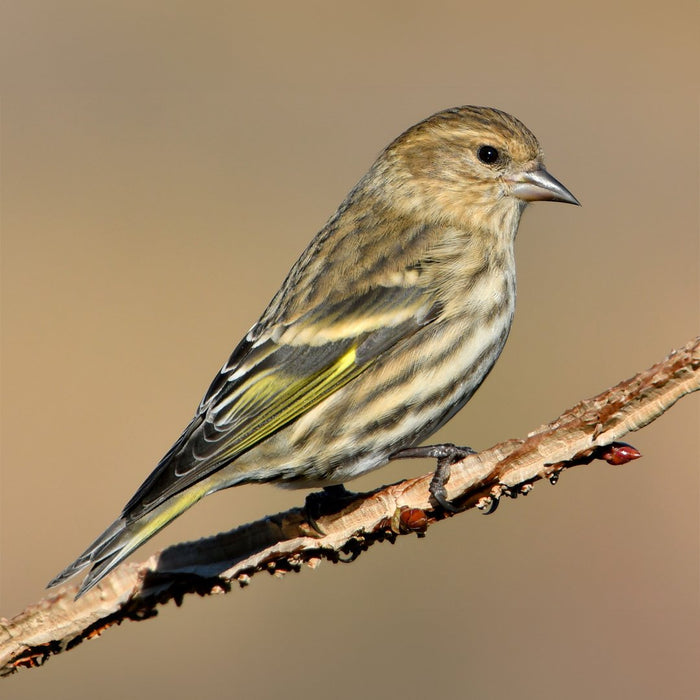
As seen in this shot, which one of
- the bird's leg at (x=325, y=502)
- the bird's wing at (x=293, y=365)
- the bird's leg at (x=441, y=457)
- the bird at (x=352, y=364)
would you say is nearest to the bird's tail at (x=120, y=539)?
the bird at (x=352, y=364)

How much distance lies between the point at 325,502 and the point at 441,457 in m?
0.76

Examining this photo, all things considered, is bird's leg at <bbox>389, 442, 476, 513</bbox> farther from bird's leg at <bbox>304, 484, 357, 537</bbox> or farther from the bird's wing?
the bird's wing

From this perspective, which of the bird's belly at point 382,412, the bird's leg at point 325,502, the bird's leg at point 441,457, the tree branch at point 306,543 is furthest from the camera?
the bird's belly at point 382,412

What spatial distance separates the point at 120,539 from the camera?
4.29m

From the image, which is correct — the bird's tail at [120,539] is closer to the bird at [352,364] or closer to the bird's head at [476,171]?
the bird at [352,364]

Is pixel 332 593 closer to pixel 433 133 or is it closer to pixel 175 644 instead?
pixel 175 644

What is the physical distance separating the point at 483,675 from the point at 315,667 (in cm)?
122

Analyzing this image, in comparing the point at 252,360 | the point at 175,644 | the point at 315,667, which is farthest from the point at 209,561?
the point at 175,644

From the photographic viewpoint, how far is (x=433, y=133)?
5.75 m

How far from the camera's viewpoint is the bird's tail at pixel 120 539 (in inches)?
159

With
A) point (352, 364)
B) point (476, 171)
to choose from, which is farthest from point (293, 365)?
point (476, 171)

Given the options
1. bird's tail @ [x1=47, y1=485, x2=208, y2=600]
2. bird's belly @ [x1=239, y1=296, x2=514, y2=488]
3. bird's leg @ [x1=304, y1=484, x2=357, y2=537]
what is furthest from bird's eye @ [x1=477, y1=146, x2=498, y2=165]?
bird's tail @ [x1=47, y1=485, x2=208, y2=600]

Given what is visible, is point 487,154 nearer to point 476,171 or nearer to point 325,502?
point 476,171

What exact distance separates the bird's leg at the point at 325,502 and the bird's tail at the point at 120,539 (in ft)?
1.54
